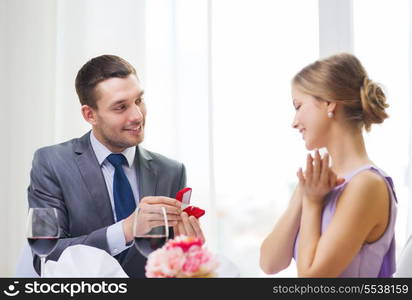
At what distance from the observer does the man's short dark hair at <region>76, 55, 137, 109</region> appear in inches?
94.5

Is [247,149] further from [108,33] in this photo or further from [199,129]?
[108,33]

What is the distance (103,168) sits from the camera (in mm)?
2404

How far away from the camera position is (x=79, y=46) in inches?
114

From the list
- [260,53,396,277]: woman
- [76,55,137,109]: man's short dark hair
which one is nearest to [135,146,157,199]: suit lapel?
[76,55,137,109]: man's short dark hair

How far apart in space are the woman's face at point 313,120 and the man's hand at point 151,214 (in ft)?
1.49

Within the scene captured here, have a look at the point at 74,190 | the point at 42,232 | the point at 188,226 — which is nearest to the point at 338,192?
the point at 188,226

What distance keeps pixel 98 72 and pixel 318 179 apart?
115 cm

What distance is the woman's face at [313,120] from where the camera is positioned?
67.1 inches

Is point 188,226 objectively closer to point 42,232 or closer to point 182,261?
point 42,232

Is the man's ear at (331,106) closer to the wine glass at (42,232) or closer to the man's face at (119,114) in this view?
the wine glass at (42,232)

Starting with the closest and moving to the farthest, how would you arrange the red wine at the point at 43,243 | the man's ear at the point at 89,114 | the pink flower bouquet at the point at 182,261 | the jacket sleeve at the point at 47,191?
the pink flower bouquet at the point at 182,261 → the red wine at the point at 43,243 → the jacket sleeve at the point at 47,191 → the man's ear at the point at 89,114

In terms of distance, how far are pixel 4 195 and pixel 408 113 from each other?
1888mm

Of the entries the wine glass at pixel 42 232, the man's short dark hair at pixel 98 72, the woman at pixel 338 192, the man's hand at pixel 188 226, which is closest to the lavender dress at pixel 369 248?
the woman at pixel 338 192

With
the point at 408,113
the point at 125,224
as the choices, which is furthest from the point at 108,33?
the point at 408,113
